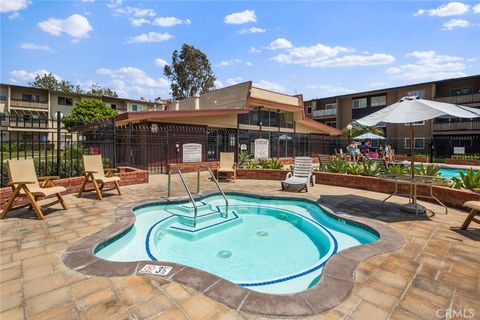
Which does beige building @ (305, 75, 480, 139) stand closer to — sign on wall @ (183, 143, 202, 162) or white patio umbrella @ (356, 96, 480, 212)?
white patio umbrella @ (356, 96, 480, 212)

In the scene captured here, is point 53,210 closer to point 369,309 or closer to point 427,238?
point 369,309

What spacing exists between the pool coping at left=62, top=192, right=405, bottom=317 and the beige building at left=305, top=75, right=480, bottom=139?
24308 millimetres

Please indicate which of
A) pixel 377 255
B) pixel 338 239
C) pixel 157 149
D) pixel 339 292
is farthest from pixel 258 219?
pixel 157 149

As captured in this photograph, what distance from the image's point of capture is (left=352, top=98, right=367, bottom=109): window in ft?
101

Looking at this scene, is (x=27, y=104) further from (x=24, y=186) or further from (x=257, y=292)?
(x=257, y=292)

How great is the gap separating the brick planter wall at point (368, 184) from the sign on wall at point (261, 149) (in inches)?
303

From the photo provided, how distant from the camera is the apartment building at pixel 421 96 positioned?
78.7 feet

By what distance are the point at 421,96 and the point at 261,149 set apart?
1951cm

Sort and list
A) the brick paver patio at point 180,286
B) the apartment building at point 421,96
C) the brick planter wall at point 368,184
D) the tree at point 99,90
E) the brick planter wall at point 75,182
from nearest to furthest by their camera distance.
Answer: the brick paver patio at point 180,286, the brick planter wall at point 75,182, the brick planter wall at point 368,184, the apartment building at point 421,96, the tree at point 99,90

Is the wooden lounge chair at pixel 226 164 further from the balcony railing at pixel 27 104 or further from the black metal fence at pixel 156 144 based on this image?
the balcony railing at pixel 27 104

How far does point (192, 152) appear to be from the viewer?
14.6m

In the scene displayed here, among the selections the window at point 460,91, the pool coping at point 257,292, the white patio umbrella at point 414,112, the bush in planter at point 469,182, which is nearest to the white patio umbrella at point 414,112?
the white patio umbrella at point 414,112

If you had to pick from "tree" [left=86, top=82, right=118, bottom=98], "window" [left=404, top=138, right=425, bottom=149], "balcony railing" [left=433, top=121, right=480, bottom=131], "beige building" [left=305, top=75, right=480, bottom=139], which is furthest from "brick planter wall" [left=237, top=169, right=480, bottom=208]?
"tree" [left=86, top=82, right=118, bottom=98]

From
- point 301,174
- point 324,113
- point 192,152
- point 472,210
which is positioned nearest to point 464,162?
point 324,113
